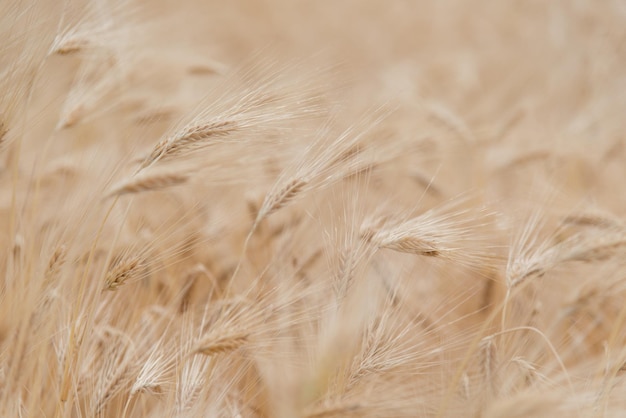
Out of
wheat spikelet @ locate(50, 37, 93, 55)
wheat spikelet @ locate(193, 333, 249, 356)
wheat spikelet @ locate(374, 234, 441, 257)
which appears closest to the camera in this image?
wheat spikelet @ locate(193, 333, 249, 356)

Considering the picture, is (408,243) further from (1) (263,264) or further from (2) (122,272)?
(1) (263,264)

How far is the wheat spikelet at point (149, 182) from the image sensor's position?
898mm

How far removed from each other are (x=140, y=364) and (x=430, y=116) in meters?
1.38

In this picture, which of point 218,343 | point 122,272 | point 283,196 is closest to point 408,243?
point 283,196

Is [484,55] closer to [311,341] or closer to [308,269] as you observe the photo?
[308,269]

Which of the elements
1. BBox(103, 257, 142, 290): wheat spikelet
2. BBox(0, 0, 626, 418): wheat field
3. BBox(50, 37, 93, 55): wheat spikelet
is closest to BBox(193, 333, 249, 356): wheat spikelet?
BBox(0, 0, 626, 418): wheat field

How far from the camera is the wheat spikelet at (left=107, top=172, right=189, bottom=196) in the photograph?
90 centimetres

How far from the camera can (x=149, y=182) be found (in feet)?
3.01

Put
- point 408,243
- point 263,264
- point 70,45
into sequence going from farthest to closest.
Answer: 1. point 263,264
2. point 70,45
3. point 408,243

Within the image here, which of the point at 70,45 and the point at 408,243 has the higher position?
the point at 70,45

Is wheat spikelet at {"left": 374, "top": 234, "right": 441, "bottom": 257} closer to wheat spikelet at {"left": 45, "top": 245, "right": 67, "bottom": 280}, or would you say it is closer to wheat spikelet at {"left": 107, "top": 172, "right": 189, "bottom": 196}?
wheat spikelet at {"left": 107, "top": 172, "right": 189, "bottom": 196}

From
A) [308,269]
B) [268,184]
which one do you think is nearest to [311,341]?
[308,269]

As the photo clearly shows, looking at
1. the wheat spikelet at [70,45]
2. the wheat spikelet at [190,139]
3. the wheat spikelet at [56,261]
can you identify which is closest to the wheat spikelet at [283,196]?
the wheat spikelet at [190,139]

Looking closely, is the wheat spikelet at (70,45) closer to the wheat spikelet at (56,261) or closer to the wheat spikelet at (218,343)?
the wheat spikelet at (56,261)
